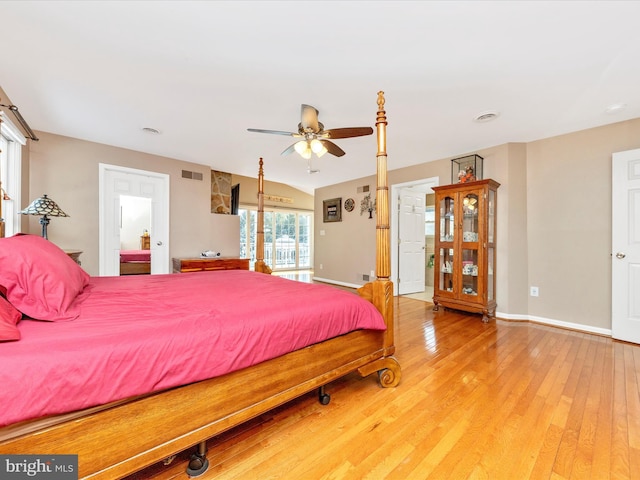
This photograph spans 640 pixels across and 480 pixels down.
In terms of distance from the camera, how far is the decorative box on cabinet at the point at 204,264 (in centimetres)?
420

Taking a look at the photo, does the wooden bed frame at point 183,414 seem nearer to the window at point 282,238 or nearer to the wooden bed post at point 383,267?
the wooden bed post at point 383,267

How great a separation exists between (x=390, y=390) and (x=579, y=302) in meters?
2.89

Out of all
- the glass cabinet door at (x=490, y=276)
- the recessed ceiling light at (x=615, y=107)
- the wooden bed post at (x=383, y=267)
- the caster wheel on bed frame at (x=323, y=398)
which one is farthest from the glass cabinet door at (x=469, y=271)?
the caster wheel on bed frame at (x=323, y=398)

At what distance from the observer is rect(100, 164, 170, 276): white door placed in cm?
390

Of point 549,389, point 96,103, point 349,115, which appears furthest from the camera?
point 349,115

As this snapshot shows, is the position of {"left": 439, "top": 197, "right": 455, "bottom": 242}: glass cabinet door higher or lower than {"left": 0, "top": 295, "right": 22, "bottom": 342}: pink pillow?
higher

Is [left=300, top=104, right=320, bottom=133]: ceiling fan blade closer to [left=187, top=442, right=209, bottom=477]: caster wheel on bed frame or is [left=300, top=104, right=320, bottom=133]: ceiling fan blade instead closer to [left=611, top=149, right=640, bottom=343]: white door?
[left=187, top=442, right=209, bottom=477]: caster wheel on bed frame

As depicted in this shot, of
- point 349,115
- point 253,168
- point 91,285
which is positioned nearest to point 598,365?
point 349,115

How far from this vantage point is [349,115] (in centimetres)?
287

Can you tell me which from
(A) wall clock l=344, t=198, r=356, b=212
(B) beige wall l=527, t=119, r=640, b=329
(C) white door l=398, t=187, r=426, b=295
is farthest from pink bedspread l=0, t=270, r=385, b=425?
(A) wall clock l=344, t=198, r=356, b=212

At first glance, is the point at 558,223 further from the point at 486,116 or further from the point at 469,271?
the point at 486,116

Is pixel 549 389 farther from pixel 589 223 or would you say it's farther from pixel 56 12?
pixel 56 12

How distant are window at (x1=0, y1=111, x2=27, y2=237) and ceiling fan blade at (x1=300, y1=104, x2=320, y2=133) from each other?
295cm

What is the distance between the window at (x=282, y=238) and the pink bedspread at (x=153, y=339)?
19.5ft
